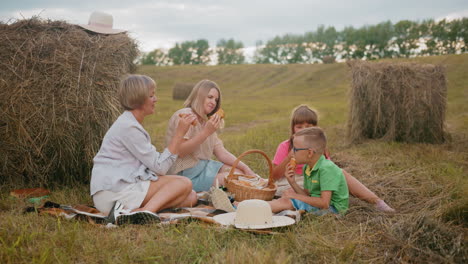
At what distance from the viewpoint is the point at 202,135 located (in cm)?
382

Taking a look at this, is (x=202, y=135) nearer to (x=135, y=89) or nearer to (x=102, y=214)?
(x=135, y=89)

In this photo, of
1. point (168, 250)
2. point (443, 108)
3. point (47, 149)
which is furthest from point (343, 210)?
point (443, 108)

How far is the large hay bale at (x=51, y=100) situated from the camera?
165 inches

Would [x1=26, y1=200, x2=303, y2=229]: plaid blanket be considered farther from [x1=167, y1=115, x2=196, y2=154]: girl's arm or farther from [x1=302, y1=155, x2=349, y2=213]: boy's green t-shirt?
[x1=167, y1=115, x2=196, y2=154]: girl's arm

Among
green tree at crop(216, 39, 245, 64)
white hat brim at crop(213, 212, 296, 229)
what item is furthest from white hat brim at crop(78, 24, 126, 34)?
green tree at crop(216, 39, 245, 64)

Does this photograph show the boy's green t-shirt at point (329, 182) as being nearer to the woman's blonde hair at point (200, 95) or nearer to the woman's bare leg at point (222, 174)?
the woman's bare leg at point (222, 174)

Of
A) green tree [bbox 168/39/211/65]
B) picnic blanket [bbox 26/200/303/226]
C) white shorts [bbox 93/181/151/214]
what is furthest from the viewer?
green tree [bbox 168/39/211/65]

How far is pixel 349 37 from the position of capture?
59.5 metres

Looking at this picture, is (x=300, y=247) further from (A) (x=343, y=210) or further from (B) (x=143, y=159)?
(B) (x=143, y=159)

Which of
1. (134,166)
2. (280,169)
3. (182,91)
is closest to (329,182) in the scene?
(280,169)

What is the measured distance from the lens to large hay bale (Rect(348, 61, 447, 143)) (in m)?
7.86

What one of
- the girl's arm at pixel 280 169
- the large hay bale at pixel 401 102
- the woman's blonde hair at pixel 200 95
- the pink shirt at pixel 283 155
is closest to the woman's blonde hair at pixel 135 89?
the woman's blonde hair at pixel 200 95

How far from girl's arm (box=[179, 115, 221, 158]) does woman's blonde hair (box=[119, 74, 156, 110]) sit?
25.5 inches

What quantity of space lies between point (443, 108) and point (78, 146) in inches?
286
